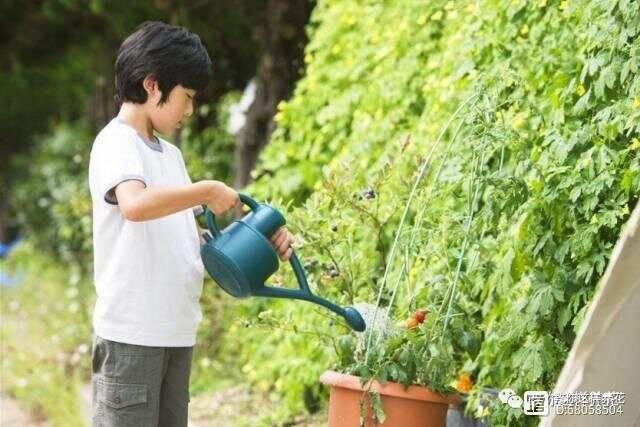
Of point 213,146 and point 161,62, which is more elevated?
point 213,146

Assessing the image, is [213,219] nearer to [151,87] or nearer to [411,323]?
[151,87]

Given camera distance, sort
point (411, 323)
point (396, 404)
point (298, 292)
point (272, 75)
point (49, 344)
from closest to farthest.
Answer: point (298, 292) → point (396, 404) → point (411, 323) → point (272, 75) → point (49, 344)

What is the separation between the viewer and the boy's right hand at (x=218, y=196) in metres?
2.84

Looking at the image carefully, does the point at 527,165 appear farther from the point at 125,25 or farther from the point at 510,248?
the point at 125,25

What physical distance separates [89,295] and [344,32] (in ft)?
10.5

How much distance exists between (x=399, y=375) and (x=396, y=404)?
0.25ft

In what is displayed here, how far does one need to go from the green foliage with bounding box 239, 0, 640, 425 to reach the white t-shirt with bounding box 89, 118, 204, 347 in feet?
2.02

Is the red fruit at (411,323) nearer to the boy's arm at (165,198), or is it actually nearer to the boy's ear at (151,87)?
the boy's arm at (165,198)

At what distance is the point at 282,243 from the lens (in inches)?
122

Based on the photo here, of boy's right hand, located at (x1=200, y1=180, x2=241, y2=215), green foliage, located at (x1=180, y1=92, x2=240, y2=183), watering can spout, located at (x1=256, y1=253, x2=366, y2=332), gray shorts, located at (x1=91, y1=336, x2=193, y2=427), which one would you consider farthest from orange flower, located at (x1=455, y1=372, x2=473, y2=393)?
green foliage, located at (x1=180, y1=92, x2=240, y2=183)

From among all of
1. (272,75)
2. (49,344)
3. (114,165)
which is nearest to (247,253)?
(114,165)

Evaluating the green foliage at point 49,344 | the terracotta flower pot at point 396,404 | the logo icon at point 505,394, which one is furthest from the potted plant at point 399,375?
the green foliage at point 49,344

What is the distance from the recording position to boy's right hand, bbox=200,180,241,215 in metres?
2.84

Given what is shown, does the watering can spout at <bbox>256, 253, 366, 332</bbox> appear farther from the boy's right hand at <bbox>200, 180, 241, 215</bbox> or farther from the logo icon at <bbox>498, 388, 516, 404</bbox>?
the logo icon at <bbox>498, 388, 516, 404</bbox>
